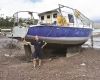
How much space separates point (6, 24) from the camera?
56781mm

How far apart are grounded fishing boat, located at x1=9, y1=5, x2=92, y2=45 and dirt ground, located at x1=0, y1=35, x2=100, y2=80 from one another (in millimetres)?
1254

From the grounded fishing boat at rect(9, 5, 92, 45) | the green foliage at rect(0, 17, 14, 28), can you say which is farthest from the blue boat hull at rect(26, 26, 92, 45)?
the green foliage at rect(0, 17, 14, 28)

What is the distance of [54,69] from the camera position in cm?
1549

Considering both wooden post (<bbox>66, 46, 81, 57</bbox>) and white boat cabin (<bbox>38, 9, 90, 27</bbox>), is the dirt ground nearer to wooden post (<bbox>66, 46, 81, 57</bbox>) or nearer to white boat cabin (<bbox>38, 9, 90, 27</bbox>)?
wooden post (<bbox>66, 46, 81, 57</bbox>)

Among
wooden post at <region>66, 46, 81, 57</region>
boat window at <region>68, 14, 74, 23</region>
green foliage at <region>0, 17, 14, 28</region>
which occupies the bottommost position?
wooden post at <region>66, 46, 81, 57</region>

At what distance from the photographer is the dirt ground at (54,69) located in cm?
1359

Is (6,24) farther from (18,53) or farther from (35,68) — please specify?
(35,68)

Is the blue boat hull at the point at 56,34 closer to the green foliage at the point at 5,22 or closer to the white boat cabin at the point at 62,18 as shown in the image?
the white boat cabin at the point at 62,18

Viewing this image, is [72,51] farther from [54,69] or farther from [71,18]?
[54,69]

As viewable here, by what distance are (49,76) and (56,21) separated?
22.1ft

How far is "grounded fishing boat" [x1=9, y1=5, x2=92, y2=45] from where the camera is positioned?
18.7m

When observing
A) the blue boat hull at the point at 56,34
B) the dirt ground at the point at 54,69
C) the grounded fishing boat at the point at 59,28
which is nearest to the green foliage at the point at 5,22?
the grounded fishing boat at the point at 59,28

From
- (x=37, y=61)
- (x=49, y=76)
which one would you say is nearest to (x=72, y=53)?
(x=37, y=61)

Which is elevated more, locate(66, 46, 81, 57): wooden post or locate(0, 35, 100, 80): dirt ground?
locate(66, 46, 81, 57): wooden post
